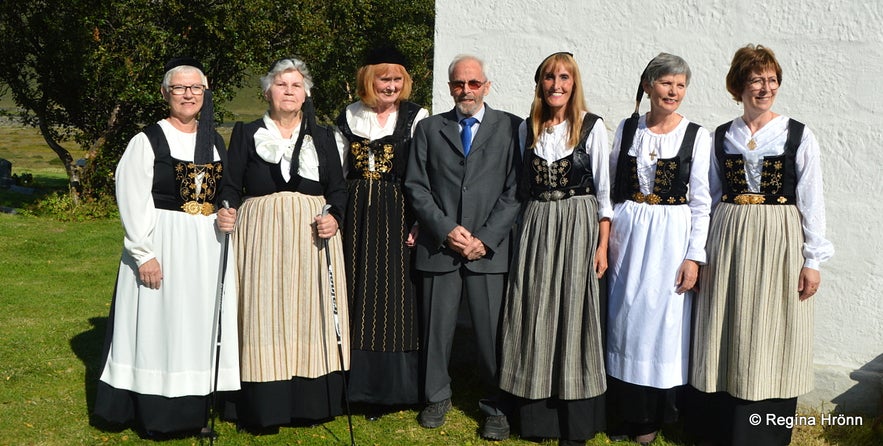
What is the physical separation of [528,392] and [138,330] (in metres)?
2.01

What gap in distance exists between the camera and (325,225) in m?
3.82

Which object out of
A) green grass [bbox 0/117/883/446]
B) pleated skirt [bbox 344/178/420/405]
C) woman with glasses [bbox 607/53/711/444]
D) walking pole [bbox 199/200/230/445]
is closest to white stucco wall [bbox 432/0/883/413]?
green grass [bbox 0/117/883/446]

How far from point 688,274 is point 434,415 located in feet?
5.24

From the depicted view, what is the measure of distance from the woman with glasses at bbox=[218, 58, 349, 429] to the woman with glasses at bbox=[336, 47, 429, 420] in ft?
0.41

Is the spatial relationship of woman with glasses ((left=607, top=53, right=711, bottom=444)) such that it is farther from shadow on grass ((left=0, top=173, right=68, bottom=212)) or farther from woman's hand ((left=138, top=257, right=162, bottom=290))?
shadow on grass ((left=0, top=173, right=68, bottom=212))


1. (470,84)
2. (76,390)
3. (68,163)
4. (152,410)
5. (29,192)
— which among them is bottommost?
(76,390)

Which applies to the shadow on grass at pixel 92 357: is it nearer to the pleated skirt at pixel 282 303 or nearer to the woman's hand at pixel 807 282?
the pleated skirt at pixel 282 303

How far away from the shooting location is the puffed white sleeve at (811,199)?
3.50m

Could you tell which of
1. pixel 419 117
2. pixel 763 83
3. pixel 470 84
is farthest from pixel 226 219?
pixel 763 83

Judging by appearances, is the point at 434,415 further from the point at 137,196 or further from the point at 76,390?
the point at 76,390

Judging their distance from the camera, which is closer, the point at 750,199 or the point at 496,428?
the point at 750,199

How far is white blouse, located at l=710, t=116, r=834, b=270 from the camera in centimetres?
350

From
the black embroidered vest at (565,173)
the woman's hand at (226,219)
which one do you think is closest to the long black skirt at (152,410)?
the woman's hand at (226,219)

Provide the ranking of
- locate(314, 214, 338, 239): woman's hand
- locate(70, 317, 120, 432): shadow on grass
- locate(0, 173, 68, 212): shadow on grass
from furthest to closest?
locate(0, 173, 68, 212): shadow on grass → locate(70, 317, 120, 432): shadow on grass → locate(314, 214, 338, 239): woman's hand
